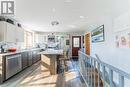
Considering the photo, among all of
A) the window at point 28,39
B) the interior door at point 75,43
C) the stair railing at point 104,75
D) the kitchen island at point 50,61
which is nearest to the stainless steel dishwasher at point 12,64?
the kitchen island at point 50,61

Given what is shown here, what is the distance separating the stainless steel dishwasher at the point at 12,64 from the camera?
5148 mm

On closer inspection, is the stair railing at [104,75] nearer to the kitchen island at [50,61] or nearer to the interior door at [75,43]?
the kitchen island at [50,61]

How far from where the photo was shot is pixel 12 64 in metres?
5.49

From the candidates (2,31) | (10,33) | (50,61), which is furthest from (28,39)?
(2,31)

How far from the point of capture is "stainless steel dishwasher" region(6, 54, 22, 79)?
16.9 ft

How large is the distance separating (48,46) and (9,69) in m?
7.53

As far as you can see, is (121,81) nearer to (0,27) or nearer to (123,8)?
(123,8)

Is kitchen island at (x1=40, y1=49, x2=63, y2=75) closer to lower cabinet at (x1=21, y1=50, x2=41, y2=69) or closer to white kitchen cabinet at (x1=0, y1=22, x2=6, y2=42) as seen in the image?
lower cabinet at (x1=21, y1=50, x2=41, y2=69)

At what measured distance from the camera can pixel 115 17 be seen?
16.3 ft

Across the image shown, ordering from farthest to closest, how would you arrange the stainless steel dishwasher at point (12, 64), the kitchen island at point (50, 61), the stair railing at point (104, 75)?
the kitchen island at point (50, 61)
the stainless steel dishwasher at point (12, 64)
the stair railing at point (104, 75)

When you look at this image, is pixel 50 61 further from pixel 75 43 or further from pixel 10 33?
pixel 75 43

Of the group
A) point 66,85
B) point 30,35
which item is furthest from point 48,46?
point 66,85

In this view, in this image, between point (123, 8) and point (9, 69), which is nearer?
point (123, 8)

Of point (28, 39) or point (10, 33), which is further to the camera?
point (28, 39)
